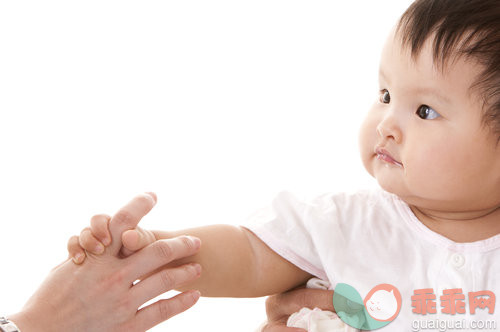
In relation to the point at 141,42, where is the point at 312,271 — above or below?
below

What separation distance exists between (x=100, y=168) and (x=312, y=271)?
1122 mm

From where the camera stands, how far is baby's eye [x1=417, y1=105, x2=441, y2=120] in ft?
3.83

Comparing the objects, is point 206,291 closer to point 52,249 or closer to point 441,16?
point 441,16

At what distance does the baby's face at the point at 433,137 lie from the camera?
3.73 ft

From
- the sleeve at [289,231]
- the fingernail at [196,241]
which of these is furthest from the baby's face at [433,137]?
the fingernail at [196,241]

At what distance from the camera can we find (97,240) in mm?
1172

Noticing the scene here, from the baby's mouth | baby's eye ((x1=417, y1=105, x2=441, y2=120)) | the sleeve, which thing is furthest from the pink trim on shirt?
baby's eye ((x1=417, y1=105, x2=441, y2=120))

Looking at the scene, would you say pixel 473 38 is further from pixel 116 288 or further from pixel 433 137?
pixel 116 288

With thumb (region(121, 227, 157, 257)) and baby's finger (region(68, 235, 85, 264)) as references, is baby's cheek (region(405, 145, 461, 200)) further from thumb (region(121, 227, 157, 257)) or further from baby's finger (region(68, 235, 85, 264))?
baby's finger (region(68, 235, 85, 264))

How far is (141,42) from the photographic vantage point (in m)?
2.26

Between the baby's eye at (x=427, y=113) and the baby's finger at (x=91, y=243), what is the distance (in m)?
0.59

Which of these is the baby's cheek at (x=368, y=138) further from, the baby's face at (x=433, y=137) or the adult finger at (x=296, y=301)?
the adult finger at (x=296, y=301)

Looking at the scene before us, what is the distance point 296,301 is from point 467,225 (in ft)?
1.16

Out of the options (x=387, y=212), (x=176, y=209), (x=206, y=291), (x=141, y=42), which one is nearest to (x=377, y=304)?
(x=387, y=212)
